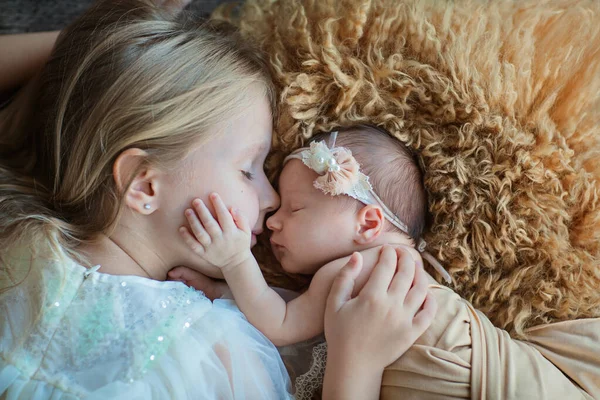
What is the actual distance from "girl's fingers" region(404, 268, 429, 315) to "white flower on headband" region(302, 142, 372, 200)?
0.20 m

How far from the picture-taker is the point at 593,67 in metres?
1.17

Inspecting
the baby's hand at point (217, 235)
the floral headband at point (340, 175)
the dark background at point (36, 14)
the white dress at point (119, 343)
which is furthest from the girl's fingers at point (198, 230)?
the dark background at point (36, 14)

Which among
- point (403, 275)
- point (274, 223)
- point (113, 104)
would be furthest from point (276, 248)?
point (113, 104)

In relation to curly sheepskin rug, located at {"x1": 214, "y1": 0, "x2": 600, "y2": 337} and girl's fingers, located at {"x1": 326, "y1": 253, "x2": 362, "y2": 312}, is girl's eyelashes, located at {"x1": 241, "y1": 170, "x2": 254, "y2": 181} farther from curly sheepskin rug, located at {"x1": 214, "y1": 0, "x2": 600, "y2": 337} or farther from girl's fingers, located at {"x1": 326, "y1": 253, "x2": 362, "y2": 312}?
girl's fingers, located at {"x1": 326, "y1": 253, "x2": 362, "y2": 312}

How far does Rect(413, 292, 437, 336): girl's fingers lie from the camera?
1065 mm

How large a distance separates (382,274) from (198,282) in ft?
1.33

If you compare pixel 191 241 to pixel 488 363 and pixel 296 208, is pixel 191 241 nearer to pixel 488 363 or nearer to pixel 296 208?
pixel 296 208

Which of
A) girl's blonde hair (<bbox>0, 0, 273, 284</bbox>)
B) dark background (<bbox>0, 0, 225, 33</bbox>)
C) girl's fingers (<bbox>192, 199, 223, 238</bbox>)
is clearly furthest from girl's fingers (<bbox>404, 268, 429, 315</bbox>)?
dark background (<bbox>0, 0, 225, 33</bbox>)

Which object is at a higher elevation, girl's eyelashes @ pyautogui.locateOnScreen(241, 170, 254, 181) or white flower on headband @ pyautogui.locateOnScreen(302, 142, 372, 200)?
white flower on headband @ pyautogui.locateOnScreen(302, 142, 372, 200)

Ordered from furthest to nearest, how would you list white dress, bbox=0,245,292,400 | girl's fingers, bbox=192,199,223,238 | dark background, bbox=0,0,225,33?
1. dark background, bbox=0,0,225,33
2. girl's fingers, bbox=192,199,223,238
3. white dress, bbox=0,245,292,400

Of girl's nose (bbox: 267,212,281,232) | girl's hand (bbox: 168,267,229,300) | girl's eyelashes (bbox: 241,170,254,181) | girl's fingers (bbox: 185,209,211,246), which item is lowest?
girl's hand (bbox: 168,267,229,300)

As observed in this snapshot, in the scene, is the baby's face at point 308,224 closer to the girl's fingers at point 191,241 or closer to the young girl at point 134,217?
the young girl at point 134,217

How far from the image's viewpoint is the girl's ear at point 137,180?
3.64 feet

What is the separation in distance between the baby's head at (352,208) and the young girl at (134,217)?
2.5 inches
